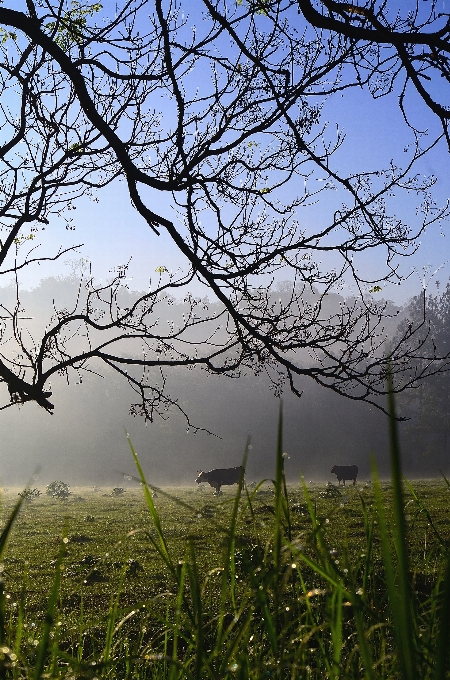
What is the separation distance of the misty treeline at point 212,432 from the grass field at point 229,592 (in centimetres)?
3440

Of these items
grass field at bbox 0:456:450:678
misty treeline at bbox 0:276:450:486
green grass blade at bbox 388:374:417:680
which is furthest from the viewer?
misty treeline at bbox 0:276:450:486

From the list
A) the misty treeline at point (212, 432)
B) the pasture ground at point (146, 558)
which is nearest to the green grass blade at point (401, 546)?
the pasture ground at point (146, 558)

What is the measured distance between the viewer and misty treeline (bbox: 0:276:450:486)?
50062 mm

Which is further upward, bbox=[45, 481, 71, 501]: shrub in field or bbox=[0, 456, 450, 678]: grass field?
bbox=[0, 456, 450, 678]: grass field

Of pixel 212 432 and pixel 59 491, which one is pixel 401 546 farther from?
pixel 212 432

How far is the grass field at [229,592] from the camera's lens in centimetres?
161

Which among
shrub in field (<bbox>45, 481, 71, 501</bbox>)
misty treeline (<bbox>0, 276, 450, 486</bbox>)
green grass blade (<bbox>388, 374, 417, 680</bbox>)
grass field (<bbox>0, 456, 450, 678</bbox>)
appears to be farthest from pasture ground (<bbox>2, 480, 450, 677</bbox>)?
misty treeline (<bbox>0, 276, 450, 486</bbox>)

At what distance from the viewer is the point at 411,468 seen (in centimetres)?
5197

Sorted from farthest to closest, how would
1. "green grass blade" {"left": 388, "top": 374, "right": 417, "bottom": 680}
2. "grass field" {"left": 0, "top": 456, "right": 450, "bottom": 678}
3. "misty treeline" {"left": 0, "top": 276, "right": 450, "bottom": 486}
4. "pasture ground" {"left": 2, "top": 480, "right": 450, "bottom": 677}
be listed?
"misty treeline" {"left": 0, "top": 276, "right": 450, "bottom": 486} < "pasture ground" {"left": 2, "top": 480, "right": 450, "bottom": 677} < "grass field" {"left": 0, "top": 456, "right": 450, "bottom": 678} < "green grass blade" {"left": 388, "top": 374, "right": 417, "bottom": 680}

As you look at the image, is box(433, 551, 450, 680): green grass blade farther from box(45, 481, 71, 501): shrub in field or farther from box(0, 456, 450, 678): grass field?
box(45, 481, 71, 501): shrub in field

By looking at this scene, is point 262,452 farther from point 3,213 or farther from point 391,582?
point 391,582

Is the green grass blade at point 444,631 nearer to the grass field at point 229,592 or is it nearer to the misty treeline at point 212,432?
the grass field at point 229,592

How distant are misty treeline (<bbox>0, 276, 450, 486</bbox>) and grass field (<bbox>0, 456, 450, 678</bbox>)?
34.4 meters

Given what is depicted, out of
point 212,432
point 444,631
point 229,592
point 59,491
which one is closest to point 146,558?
point 229,592
